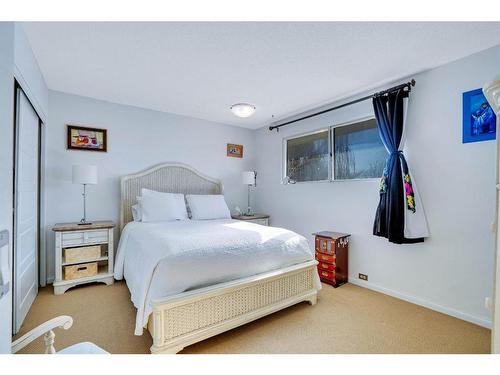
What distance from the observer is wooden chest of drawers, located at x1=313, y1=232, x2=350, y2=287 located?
9.59 ft

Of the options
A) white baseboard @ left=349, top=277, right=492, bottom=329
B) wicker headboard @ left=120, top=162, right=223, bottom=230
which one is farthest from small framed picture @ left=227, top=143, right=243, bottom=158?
white baseboard @ left=349, top=277, right=492, bottom=329

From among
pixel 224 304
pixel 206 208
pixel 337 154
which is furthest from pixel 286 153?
pixel 224 304

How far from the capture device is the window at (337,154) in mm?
2961

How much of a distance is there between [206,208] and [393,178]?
7.85 ft

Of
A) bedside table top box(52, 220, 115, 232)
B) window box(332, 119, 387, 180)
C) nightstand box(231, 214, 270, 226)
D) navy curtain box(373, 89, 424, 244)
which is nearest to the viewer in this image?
navy curtain box(373, 89, 424, 244)

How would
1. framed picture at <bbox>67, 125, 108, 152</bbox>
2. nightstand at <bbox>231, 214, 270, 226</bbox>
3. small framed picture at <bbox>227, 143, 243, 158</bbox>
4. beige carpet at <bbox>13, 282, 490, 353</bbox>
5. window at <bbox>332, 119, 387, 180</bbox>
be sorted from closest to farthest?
beige carpet at <bbox>13, 282, 490, 353</bbox> < window at <bbox>332, 119, 387, 180</bbox> < framed picture at <bbox>67, 125, 108, 152</bbox> < nightstand at <bbox>231, 214, 270, 226</bbox> < small framed picture at <bbox>227, 143, 243, 158</bbox>

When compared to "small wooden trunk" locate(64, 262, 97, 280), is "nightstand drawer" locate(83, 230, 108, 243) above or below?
above

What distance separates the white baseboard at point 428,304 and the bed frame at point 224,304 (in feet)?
2.84

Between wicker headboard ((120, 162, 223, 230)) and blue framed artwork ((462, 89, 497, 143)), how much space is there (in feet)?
10.7

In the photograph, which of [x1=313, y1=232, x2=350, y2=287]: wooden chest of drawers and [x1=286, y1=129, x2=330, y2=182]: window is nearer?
[x1=313, y1=232, x2=350, y2=287]: wooden chest of drawers

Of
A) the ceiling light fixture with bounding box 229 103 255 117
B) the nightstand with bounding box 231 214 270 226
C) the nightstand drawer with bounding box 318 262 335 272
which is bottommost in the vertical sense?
the nightstand drawer with bounding box 318 262 335 272

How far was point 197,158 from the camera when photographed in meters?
4.08

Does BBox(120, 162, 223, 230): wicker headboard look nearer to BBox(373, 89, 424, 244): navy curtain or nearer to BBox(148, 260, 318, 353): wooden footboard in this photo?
BBox(148, 260, 318, 353): wooden footboard
